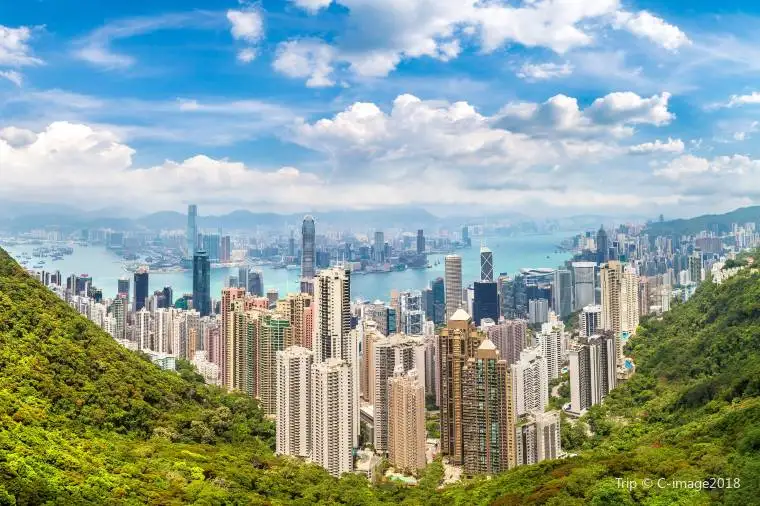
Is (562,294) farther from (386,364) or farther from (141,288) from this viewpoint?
(141,288)

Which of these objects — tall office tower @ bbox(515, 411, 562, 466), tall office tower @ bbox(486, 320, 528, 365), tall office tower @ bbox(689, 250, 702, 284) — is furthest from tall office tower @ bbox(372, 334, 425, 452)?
tall office tower @ bbox(689, 250, 702, 284)

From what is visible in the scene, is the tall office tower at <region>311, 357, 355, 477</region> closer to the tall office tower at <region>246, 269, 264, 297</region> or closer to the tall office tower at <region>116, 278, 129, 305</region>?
the tall office tower at <region>116, 278, 129, 305</region>

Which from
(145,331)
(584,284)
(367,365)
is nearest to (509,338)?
(367,365)

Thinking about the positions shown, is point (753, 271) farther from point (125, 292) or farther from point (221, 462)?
point (125, 292)

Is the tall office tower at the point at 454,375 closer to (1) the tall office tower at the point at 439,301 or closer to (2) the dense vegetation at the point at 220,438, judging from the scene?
(2) the dense vegetation at the point at 220,438

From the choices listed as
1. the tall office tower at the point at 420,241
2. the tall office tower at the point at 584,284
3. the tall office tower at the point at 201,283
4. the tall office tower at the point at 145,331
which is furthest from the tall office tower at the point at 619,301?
the tall office tower at the point at 420,241

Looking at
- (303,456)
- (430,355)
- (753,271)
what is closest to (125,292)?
(430,355)
